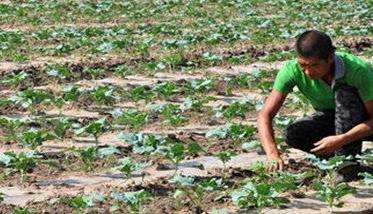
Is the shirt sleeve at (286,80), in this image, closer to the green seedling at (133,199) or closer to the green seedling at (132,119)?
the green seedling at (133,199)

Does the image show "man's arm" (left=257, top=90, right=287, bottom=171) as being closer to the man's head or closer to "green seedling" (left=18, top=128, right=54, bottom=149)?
the man's head

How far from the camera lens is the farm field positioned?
5.47 m

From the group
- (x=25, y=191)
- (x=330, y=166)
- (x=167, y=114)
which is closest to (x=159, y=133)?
(x=167, y=114)

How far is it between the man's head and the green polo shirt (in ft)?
0.71

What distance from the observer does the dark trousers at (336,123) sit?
18.1ft

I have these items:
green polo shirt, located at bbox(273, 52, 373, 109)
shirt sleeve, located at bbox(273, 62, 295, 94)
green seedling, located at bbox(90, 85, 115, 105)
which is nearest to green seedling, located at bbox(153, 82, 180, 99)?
green seedling, located at bbox(90, 85, 115, 105)

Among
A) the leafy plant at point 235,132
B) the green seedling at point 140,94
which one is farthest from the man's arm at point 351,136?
A: the green seedling at point 140,94

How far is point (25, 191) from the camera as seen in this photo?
5883 mm

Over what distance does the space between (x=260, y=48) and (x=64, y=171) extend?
23.7 feet

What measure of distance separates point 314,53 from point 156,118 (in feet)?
11.0

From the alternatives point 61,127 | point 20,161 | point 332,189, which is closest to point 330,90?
point 332,189

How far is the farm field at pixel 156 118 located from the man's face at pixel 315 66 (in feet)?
1.94

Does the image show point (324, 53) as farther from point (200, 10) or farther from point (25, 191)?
point (200, 10)

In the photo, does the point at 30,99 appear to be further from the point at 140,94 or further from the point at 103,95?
the point at 140,94
